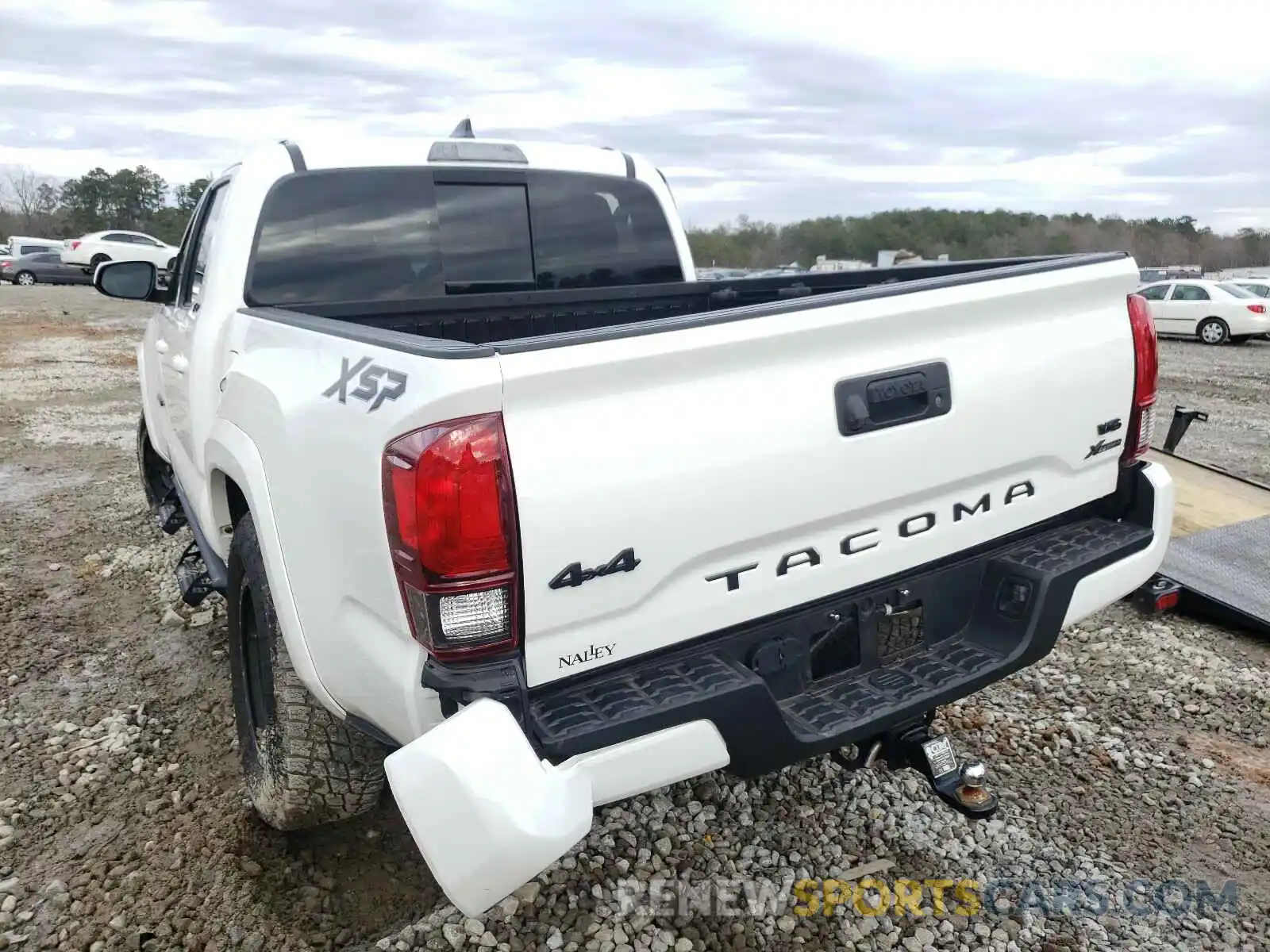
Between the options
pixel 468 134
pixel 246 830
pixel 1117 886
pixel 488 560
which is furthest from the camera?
pixel 468 134

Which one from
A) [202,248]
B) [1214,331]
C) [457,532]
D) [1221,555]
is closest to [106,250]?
[202,248]

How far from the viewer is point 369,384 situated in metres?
2.03

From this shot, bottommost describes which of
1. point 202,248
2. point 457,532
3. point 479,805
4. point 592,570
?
point 479,805

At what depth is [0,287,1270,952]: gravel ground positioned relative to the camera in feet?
8.43

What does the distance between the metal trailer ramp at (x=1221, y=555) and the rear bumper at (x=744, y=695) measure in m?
1.83

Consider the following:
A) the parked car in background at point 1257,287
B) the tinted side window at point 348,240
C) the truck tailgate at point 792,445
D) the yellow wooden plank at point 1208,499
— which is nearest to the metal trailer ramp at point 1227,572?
the yellow wooden plank at point 1208,499

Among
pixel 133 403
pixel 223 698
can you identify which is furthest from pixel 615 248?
pixel 133 403

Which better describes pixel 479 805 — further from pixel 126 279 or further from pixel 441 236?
pixel 126 279

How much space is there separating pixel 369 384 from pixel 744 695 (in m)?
1.04

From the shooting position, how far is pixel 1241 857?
2.86 metres

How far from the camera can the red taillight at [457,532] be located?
1840 millimetres

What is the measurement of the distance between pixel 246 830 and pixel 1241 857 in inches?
119

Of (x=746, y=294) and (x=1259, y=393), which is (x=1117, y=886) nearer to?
(x=746, y=294)

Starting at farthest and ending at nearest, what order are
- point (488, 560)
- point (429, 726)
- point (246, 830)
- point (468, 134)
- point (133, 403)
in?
point (133, 403) → point (468, 134) → point (246, 830) → point (429, 726) → point (488, 560)
